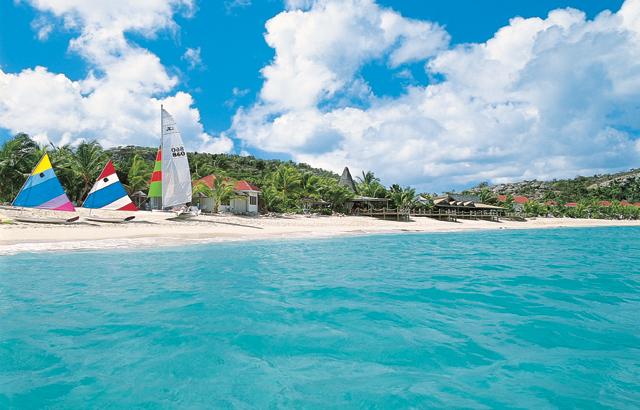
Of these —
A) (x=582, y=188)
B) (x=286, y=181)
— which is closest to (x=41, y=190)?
(x=286, y=181)

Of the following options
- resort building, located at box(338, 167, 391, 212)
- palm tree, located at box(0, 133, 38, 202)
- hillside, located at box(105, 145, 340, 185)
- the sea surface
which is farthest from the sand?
hillside, located at box(105, 145, 340, 185)

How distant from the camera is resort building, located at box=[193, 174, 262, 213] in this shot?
3203cm

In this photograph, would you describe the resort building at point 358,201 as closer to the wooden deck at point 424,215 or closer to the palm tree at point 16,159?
the wooden deck at point 424,215

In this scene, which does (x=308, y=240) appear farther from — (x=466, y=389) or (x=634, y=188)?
(x=634, y=188)

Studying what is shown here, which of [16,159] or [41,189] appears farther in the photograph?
[16,159]

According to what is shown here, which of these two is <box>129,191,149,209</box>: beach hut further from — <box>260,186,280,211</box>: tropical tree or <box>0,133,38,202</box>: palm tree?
<box>260,186,280,211</box>: tropical tree

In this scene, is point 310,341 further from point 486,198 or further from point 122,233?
point 486,198

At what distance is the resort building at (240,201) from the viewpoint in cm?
3203

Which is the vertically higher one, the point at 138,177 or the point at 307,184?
the point at 138,177

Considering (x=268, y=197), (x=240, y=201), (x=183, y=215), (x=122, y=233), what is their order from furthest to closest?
(x=240, y=201), (x=268, y=197), (x=183, y=215), (x=122, y=233)

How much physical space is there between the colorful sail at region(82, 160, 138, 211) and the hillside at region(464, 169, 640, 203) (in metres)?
90.2

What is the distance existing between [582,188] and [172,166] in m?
124

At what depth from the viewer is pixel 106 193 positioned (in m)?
19.6

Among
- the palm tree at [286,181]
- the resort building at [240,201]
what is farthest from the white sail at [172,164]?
the palm tree at [286,181]
